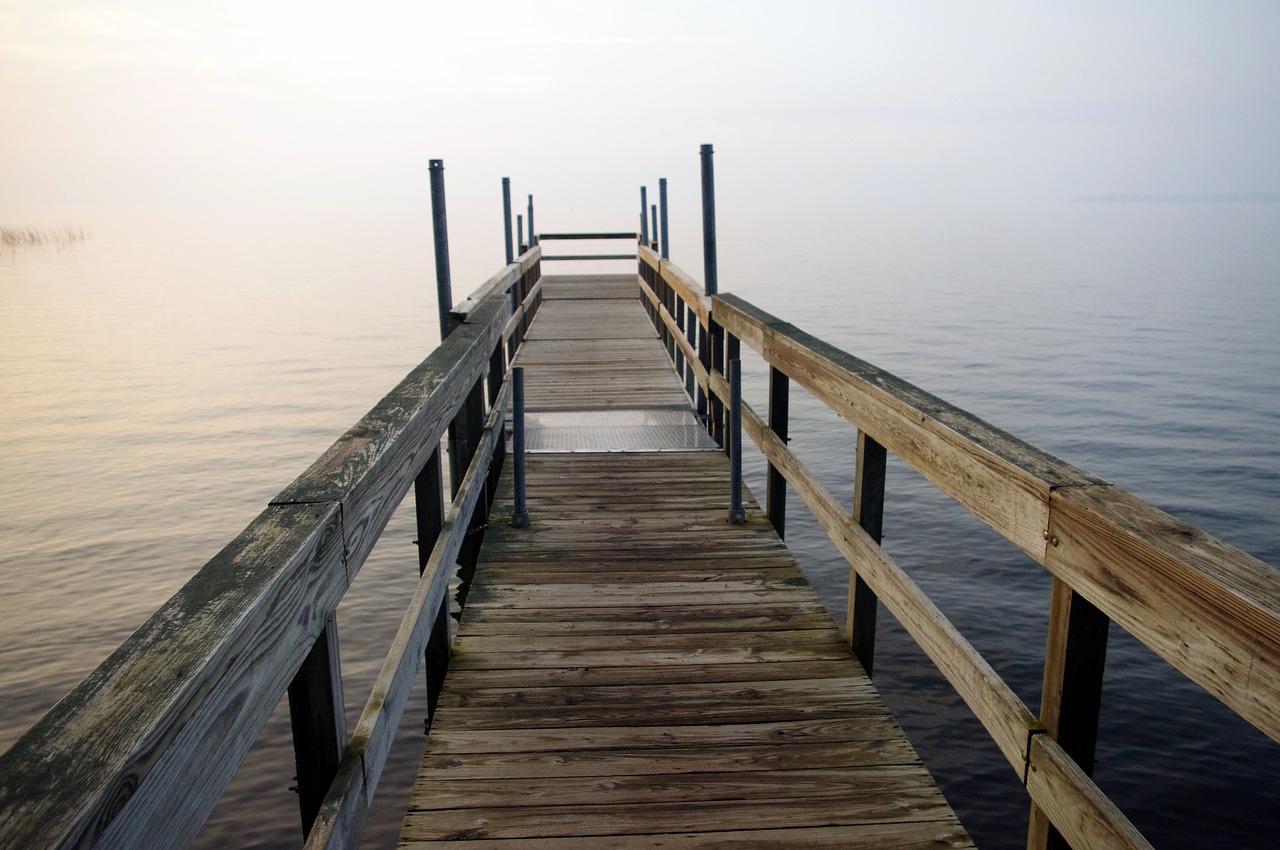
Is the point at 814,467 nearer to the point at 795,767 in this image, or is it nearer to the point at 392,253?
the point at 795,767

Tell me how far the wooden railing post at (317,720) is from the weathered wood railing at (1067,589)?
1.20 m

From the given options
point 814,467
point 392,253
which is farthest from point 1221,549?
point 392,253

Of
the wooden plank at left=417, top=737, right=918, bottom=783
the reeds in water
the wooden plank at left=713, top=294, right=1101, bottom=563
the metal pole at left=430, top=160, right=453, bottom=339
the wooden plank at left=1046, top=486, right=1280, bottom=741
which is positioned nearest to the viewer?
the wooden plank at left=1046, top=486, right=1280, bottom=741

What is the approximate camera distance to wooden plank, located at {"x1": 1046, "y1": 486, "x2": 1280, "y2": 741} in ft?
3.79

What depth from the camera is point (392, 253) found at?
189ft

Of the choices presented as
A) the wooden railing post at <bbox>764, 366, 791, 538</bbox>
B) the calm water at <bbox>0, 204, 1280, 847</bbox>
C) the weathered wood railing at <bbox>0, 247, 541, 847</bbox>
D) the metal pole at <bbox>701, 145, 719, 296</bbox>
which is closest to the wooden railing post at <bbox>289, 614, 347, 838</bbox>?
the weathered wood railing at <bbox>0, 247, 541, 847</bbox>

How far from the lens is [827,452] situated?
1266 cm

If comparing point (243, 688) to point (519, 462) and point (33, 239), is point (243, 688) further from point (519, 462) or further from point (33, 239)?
point (33, 239)

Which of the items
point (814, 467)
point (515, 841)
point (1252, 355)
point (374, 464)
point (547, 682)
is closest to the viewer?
point (374, 464)

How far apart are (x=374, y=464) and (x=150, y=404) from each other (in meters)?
15.9

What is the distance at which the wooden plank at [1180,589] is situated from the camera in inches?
45.4

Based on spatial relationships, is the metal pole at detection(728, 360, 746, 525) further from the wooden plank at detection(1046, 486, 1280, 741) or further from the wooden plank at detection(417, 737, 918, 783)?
the wooden plank at detection(1046, 486, 1280, 741)

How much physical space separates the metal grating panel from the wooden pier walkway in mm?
1133

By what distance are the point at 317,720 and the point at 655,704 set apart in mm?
Answer: 1392
